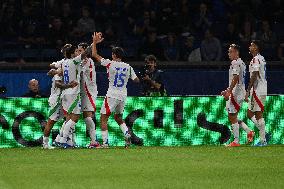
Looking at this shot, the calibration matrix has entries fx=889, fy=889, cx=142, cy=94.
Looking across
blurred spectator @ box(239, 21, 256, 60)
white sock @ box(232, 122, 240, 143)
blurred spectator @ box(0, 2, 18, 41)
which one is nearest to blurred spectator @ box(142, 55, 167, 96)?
white sock @ box(232, 122, 240, 143)

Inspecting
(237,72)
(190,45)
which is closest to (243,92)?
(237,72)

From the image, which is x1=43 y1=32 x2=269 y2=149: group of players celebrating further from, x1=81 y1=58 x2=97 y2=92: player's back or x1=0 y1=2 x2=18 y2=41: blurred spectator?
x1=0 y1=2 x2=18 y2=41: blurred spectator

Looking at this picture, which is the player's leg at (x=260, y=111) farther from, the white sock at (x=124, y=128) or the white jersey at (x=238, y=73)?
the white sock at (x=124, y=128)

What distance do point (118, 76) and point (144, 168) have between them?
169 inches

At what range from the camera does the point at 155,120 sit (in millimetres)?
18547

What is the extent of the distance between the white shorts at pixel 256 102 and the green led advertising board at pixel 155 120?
0.94 meters

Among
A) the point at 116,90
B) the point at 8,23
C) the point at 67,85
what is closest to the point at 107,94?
the point at 116,90

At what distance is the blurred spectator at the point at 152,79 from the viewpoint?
62.6 feet

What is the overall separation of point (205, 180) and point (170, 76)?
9.96 metres

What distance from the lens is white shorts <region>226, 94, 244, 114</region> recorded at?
1758 centimetres

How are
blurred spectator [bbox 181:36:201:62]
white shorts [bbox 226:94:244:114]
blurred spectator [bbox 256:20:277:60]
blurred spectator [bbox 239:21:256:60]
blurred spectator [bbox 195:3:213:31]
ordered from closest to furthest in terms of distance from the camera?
white shorts [bbox 226:94:244:114]
blurred spectator [bbox 181:36:201:62]
blurred spectator [bbox 256:20:277:60]
blurred spectator [bbox 239:21:256:60]
blurred spectator [bbox 195:3:213:31]

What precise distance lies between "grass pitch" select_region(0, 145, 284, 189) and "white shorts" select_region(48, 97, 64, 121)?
0.74 m

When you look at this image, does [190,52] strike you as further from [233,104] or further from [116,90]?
[116,90]

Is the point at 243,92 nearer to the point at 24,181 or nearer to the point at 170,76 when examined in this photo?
the point at 170,76
